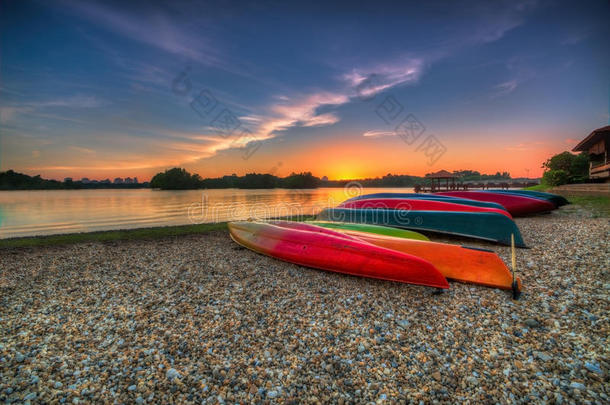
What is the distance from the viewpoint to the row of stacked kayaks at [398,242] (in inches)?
143

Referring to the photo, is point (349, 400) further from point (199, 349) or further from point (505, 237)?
point (505, 237)

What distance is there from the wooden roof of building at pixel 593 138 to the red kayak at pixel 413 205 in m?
13.6

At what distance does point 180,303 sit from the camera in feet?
11.3

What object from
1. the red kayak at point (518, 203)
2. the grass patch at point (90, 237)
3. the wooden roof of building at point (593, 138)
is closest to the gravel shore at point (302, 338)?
the grass patch at point (90, 237)

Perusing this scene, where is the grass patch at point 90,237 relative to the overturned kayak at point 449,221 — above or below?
below

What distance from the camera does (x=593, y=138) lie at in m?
16.3

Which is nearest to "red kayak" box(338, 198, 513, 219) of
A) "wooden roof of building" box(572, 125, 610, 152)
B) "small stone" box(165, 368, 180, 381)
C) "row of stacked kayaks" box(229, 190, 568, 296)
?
"row of stacked kayaks" box(229, 190, 568, 296)

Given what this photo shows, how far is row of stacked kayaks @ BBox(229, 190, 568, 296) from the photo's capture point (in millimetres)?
3645

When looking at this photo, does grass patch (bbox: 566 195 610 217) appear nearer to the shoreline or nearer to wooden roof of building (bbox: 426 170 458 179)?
the shoreline

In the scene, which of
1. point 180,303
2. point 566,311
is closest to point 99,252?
point 180,303

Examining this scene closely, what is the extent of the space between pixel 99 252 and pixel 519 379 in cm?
795

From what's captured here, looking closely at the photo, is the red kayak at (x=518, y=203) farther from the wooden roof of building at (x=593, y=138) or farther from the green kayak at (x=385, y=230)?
the wooden roof of building at (x=593, y=138)

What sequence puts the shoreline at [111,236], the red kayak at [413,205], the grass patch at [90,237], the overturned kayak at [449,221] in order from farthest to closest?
the shoreline at [111,236] → the grass patch at [90,237] → the red kayak at [413,205] → the overturned kayak at [449,221]

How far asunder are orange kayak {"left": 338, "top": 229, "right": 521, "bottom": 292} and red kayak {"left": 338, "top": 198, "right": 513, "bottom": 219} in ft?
11.6
